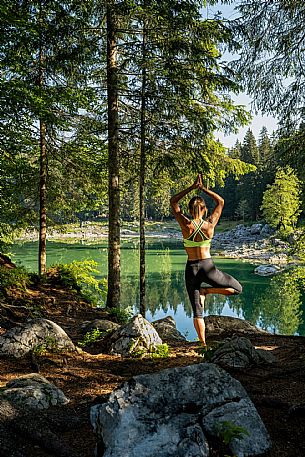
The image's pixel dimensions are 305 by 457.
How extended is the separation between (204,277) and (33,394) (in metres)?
2.18

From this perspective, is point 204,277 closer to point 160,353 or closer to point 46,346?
point 160,353

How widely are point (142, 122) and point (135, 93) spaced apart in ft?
2.26

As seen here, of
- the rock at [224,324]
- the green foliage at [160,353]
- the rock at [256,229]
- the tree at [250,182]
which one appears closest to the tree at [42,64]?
the green foliage at [160,353]

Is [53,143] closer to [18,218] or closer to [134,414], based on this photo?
[18,218]

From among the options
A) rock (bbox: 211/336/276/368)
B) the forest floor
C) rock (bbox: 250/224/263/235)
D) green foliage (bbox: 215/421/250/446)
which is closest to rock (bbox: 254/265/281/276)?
rock (bbox: 250/224/263/235)

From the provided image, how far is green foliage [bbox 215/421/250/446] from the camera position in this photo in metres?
2.24

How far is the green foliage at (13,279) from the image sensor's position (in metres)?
7.68

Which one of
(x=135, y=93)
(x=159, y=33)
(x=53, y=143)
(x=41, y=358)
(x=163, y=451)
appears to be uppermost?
(x=159, y=33)

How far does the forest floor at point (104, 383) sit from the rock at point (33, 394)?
0.34 ft

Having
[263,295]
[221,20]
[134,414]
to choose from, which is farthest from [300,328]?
[134,414]

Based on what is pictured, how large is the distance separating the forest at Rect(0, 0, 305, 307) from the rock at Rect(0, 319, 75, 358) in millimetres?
2568

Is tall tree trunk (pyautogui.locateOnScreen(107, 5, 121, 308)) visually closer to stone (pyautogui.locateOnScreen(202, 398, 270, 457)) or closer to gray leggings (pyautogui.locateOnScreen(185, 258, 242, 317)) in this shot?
gray leggings (pyautogui.locateOnScreen(185, 258, 242, 317))

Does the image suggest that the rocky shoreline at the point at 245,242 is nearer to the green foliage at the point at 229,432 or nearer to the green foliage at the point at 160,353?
the green foliage at the point at 160,353

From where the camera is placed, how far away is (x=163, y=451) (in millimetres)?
2172
